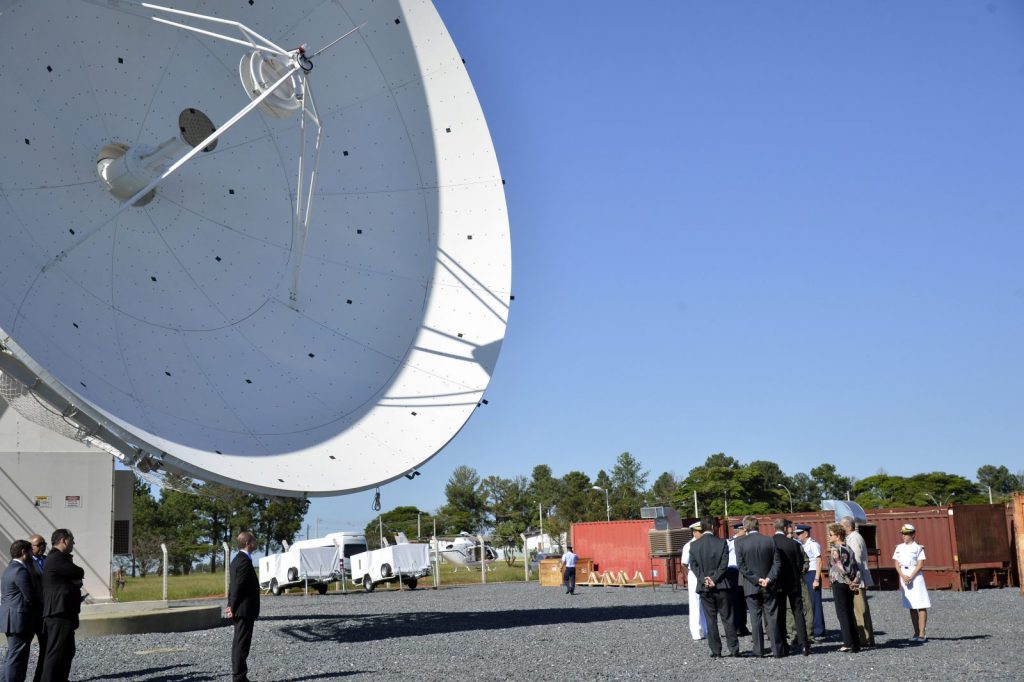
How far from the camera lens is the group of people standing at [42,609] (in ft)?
31.9

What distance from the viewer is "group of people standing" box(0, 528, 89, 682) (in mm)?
9711

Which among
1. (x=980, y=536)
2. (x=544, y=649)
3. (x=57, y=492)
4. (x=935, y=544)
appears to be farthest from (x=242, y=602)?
(x=980, y=536)

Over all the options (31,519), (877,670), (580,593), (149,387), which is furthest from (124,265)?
(580,593)

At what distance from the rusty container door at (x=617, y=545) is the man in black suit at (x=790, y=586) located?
62.2 ft

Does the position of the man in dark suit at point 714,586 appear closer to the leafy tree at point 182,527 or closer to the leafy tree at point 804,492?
the leafy tree at point 182,527

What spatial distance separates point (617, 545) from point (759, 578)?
21.7 meters

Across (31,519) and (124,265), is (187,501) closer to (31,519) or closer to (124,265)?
(31,519)

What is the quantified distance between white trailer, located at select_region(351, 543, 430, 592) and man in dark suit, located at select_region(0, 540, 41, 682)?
26.8m

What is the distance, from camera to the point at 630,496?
3784 inches

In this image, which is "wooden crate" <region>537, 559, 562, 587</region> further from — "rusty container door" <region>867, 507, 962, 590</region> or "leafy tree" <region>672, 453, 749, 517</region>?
"leafy tree" <region>672, 453, 749, 517</region>

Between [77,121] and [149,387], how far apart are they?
4.36m

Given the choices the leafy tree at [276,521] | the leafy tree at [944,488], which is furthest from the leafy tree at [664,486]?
the leafy tree at [276,521]

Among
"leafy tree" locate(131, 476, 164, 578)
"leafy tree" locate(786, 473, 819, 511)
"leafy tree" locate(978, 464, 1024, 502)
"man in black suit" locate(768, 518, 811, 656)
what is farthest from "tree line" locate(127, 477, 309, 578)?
"leafy tree" locate(978, 464, 1024, 502)

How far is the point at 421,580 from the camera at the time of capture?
145 feet
